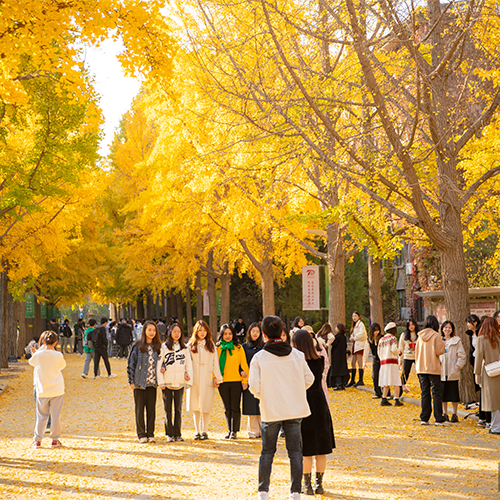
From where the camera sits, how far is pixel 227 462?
26.9 feet

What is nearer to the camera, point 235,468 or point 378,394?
point 235,468

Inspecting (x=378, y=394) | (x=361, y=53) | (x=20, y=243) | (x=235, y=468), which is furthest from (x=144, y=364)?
(x=20, y=243)

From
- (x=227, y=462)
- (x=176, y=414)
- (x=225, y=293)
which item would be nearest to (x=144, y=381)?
(x=176, y=414)

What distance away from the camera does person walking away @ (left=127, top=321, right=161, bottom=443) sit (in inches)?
380

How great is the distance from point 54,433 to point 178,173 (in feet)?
47.8

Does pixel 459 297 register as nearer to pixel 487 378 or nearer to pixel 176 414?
pixel 487 378

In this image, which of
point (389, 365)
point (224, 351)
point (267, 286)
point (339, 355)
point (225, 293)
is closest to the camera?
point (224, 351)

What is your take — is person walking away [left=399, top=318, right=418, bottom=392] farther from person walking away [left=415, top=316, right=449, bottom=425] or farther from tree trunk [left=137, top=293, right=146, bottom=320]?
tree trunk [left=137, top=293, right=146, bottom=320]

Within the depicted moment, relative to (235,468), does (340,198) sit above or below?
above

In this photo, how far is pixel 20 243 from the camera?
858 inches

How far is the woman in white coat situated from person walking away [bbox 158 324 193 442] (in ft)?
0.52

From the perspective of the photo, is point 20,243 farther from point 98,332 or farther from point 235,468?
point 235,468

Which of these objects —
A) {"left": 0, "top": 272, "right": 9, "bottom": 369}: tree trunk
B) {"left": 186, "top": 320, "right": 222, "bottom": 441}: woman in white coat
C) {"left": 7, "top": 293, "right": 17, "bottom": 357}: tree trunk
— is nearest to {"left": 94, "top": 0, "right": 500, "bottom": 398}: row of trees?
{"left": 186, "top": 320, "right": 222, "bottom": 441}: woman in white coat

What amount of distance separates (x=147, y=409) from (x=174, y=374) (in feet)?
2.18
